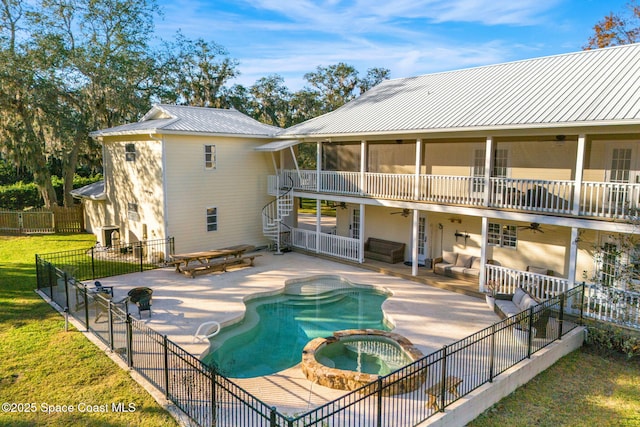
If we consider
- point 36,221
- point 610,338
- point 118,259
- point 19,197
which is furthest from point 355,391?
point 19,197

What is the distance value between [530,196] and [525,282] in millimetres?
2665

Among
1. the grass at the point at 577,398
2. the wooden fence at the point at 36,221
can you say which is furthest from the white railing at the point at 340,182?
the wooden fence at the point at 36,221

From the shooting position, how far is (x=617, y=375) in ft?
31.5

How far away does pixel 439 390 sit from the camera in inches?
307

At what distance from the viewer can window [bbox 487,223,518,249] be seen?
15.5 metres

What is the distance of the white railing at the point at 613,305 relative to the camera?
10.5m

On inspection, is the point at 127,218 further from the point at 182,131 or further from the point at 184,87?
the point at 184,87

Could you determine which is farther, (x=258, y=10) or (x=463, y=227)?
(x=258, y=10)

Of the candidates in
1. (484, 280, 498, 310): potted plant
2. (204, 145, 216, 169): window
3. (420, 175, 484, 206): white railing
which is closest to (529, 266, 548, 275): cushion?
(484, 280, 498, 310): potted plant

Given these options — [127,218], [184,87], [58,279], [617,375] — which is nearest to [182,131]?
[127,218]

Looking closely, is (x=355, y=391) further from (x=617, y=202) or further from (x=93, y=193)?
(x=93, y=193)

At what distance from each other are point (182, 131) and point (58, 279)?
295 inches

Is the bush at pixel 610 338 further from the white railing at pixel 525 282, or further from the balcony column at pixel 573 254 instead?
the white railing at pixel 525 282

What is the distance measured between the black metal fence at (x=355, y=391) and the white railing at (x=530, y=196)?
2545mm
